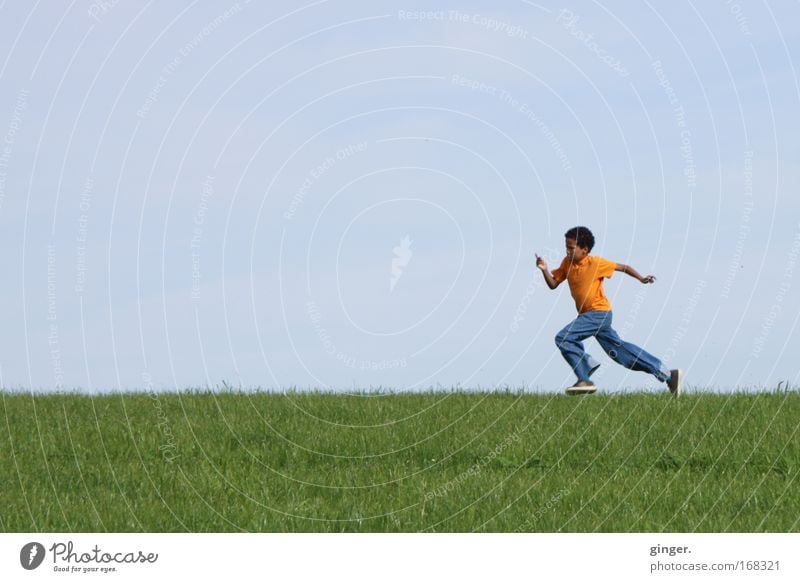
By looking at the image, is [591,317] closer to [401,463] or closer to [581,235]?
[581,235]

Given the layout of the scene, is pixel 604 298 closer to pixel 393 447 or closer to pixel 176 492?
pixel 393 447

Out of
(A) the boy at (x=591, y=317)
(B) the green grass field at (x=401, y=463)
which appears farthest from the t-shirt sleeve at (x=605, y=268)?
(B) the green grass field at (x=401, y=463)

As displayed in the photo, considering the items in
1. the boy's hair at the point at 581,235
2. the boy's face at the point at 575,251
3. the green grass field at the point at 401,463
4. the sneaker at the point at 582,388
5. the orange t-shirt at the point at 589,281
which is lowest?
the green grass field at the point at 401,463

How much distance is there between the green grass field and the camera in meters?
11.3

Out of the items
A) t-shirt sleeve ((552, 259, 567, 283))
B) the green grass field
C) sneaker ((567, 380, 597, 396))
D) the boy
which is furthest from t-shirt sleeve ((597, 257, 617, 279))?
the green grass field

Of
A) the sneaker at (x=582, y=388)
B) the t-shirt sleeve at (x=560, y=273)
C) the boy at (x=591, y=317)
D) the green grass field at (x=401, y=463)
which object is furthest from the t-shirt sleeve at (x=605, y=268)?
the green grass field at (x=401, y=463)

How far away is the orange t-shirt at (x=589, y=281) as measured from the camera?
16.0m

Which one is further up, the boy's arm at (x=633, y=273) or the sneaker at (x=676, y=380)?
the boy's arm at (x=633, y=273)

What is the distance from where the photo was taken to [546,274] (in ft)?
52.5

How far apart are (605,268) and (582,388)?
5.16 ft

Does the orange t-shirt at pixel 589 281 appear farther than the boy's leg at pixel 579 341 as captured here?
Yes

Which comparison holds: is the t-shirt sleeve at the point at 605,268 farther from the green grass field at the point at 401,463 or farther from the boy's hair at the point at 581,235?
the green grass field at the point at 401,463

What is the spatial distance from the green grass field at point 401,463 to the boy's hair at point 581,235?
2001 millimetres

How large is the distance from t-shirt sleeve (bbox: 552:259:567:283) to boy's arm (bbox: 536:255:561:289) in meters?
0.06
